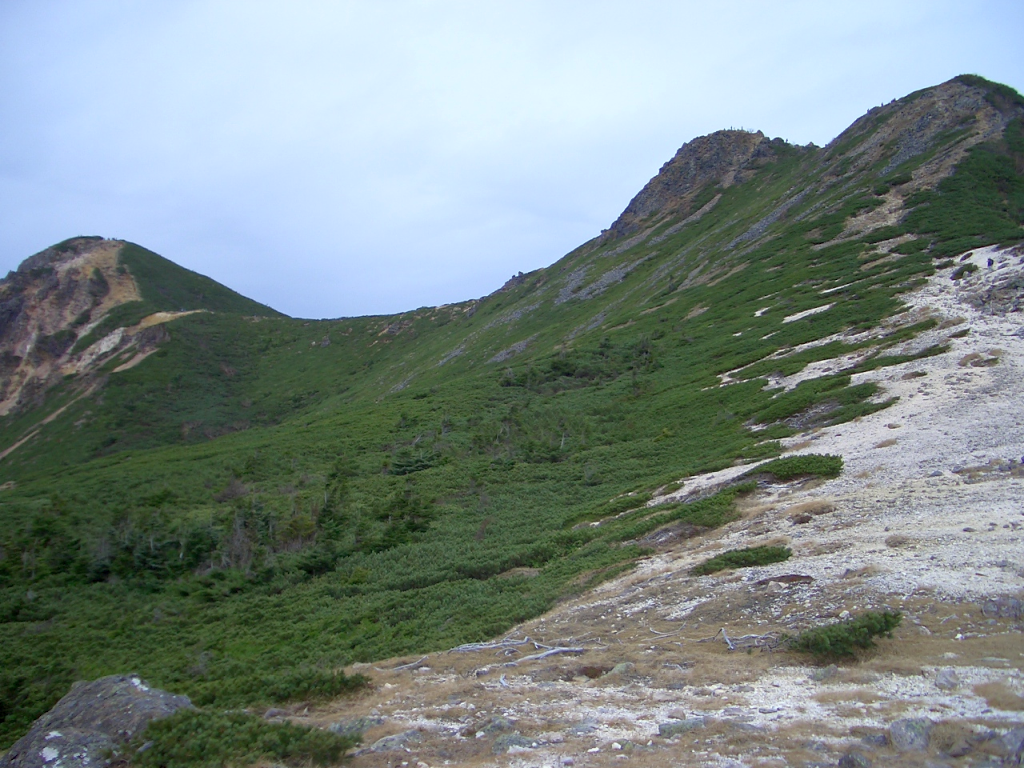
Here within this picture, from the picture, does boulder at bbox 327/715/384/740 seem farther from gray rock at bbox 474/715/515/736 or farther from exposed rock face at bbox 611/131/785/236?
exposed rock face at bbox 611/131/785/236

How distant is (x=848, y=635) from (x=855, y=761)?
2889mm

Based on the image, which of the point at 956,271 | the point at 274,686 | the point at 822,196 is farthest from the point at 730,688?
the point at 822,196

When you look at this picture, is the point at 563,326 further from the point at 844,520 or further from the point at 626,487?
the point at 844,520

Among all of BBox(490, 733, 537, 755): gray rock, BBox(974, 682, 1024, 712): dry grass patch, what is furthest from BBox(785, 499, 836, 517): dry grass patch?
BBox(490, 733, 537, 755): gray rock

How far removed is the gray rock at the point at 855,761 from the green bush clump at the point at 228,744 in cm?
477

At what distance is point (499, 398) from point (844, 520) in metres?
35.3

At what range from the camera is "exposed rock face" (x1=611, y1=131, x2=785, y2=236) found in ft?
310

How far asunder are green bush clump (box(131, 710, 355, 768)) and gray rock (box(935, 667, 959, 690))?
20.6 ft

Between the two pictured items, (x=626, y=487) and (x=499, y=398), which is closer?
(x=626, y=487)

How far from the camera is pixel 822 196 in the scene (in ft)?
212

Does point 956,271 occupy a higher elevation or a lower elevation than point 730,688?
higher

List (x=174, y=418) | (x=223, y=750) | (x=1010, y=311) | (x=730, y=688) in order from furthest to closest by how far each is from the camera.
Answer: (x=174, y=418) → (x=1010, y=311) → (x=730, y=688) → (x=223, y=750)

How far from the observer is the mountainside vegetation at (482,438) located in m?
17.0

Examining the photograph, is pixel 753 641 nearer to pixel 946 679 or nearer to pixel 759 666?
pixel 759 666
